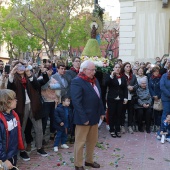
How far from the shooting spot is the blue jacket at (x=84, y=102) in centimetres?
469

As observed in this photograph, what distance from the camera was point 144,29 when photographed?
14.4m

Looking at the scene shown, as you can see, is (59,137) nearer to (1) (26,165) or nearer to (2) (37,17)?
(1) (26,165)

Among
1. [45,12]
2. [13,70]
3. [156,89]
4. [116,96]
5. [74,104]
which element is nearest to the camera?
[74,104]

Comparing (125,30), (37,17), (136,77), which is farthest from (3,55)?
(136,77)

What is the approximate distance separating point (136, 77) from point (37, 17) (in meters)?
12.8

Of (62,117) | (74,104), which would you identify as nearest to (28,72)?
(74,104)

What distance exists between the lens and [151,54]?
14.4 metres

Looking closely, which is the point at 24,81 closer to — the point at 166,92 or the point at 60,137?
the point at 60,137

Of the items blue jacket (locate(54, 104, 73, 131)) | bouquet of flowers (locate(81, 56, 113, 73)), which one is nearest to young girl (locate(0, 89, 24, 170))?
blue jacket (locate(54, 104, 73, 131))

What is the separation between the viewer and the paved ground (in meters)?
5.32

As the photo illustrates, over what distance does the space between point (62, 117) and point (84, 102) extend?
1683 mm

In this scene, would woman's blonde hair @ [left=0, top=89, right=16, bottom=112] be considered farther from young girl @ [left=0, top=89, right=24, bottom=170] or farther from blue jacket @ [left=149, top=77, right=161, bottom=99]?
blue jacket @ [left=149, top=77, right=161, bottom=99]

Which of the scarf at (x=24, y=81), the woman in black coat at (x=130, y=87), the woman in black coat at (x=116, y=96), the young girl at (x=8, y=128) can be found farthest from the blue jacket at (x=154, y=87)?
the young girl at (x=8, y=128)

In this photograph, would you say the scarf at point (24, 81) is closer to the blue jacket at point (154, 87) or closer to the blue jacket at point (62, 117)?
the blue jacket at point (62, 117)
